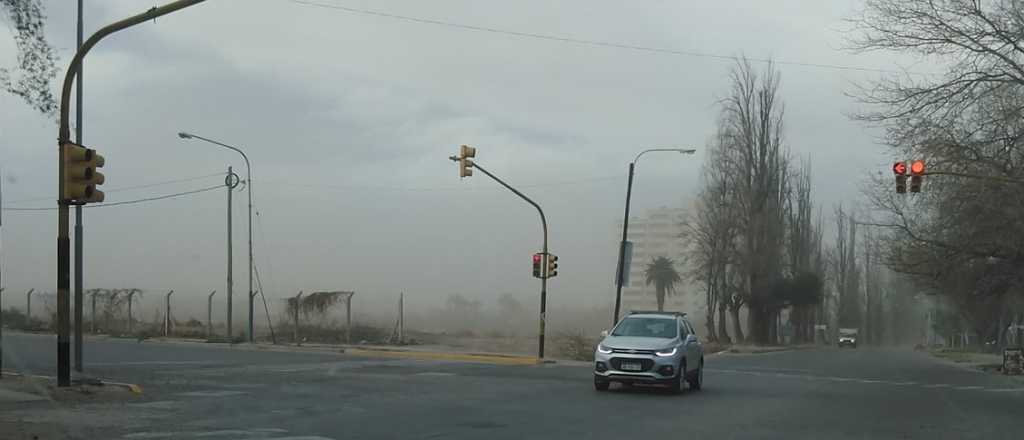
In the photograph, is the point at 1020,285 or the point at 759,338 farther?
the point at 759,338

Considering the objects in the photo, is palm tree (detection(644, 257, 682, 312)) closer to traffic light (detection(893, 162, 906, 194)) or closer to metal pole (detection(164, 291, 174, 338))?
metal pole (detection(164, 291, 174, 338))

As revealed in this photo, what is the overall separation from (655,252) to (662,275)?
190 cm

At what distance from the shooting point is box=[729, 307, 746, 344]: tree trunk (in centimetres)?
6981

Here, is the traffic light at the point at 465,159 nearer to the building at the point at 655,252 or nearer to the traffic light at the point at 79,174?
the traffic light at the point at 79,174

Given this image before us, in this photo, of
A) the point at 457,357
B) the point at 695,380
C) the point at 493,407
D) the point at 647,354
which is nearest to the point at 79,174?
the point at 493,407

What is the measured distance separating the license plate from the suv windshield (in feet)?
3.55

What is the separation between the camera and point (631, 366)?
19.1 m

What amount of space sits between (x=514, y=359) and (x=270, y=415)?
2150 centimetres

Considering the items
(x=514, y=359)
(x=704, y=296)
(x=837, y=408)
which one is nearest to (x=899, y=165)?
(x=837, y=408)

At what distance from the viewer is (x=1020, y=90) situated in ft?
99.3

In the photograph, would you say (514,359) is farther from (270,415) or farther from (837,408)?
(270,415)

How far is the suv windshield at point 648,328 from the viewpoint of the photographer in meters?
20.1

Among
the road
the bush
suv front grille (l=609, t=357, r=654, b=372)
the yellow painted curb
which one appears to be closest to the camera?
the road

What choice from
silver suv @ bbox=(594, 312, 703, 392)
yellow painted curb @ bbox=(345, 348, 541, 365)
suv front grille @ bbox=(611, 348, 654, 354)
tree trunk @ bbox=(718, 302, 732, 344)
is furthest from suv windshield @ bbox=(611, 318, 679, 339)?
tree trunk @ bbox=(718, 302, 732, 344)
